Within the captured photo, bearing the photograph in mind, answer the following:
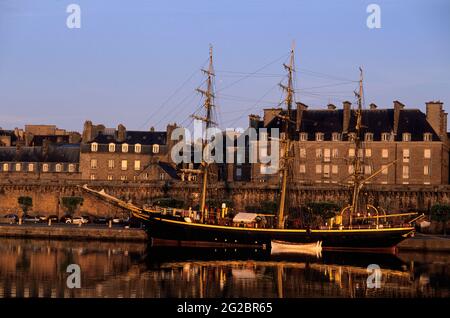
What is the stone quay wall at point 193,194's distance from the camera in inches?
3300

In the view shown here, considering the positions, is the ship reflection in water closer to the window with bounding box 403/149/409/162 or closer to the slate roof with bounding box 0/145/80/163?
the window with bounding box 403/149/409/162

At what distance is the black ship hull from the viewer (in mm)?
69375

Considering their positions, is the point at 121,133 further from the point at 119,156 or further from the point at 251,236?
the point at 251,236

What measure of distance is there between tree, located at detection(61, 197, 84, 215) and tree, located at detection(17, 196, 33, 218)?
152 inches

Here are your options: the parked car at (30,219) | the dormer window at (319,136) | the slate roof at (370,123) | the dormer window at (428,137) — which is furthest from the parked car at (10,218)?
the dormer window at (428,137)

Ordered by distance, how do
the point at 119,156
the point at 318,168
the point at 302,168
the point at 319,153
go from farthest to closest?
the point at 119,156
the point at 302,168
the point at 318,168
the point at 319,153

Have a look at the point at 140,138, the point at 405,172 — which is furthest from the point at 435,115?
the point at 140,138

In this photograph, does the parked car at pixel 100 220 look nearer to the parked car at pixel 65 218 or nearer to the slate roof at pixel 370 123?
the parked car at pixel 65 218

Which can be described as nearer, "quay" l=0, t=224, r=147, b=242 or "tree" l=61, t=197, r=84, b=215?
"quay" l=0, t=224, r=147, b=242

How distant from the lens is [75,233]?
72.8 meters

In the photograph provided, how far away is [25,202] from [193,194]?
16246 millimetres

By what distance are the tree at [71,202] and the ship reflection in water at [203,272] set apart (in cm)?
2173

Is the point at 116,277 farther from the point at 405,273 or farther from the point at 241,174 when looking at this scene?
the point at 241,174

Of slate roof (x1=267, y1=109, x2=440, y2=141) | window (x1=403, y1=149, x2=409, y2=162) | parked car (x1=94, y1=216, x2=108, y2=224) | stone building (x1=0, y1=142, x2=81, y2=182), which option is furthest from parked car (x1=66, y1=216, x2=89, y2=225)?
window (x1=403, y1=149, x2=409, y2=162)
